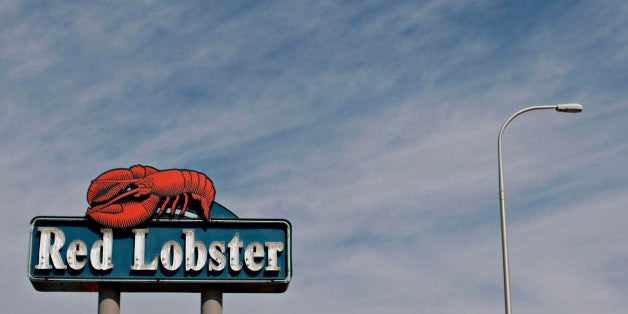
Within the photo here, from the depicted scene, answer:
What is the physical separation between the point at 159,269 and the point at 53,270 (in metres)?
3.46

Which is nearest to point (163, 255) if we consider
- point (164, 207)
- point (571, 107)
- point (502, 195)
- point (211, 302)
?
point (164, 207)

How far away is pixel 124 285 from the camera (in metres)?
30.9

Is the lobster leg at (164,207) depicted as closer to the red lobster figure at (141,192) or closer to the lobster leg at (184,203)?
the red lobster figure at (141,192)

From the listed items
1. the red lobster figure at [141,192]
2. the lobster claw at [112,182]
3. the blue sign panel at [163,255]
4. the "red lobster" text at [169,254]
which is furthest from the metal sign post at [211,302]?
the lobster claw at [112,182]

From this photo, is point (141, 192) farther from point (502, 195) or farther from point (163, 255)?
point (502, 195)

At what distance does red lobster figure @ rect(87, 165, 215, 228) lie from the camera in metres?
31.2

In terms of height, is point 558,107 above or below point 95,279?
above

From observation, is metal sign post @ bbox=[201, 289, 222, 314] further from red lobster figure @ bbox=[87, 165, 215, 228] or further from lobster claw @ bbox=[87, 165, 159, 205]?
lobster claw @ bbox=[87, 165, 159, 205]

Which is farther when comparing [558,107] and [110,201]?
[110,201]

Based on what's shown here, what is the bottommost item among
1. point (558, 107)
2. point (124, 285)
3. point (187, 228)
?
point (124, 285)

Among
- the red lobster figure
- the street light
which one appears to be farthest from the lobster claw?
the street light

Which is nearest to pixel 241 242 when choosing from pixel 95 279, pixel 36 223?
pixel 95 279

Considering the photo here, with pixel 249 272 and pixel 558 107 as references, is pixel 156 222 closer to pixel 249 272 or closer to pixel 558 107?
pixel 249 272

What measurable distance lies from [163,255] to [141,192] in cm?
229
